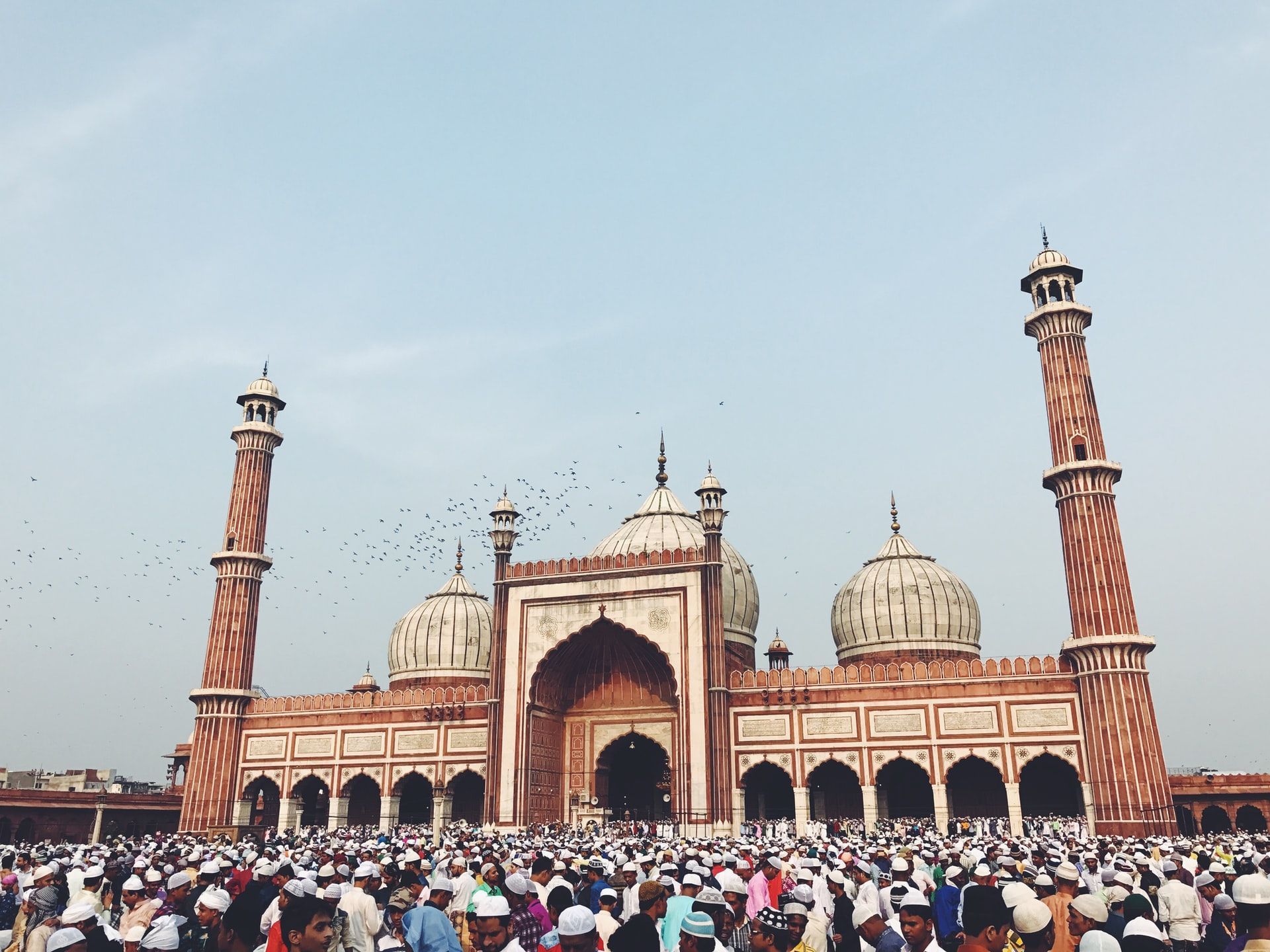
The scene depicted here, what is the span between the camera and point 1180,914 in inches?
321

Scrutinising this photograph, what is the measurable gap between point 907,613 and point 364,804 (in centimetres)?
1851

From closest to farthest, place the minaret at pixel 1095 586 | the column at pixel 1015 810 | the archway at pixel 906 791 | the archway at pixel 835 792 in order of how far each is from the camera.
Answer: the minaret at pixel 1095 586 < the column at pixel 1015 810 < the archway at pixel 835 792 < the archway at pixel 906 791

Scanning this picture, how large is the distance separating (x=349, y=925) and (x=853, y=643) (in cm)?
2741

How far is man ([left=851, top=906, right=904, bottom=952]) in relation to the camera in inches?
197

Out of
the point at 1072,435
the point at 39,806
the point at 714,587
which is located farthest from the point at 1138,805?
the point at 39,806

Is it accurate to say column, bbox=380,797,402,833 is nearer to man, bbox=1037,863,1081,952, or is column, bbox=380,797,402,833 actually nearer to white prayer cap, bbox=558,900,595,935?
man, bbox=1037,863,1081,952

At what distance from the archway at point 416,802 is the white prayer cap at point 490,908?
2814cm

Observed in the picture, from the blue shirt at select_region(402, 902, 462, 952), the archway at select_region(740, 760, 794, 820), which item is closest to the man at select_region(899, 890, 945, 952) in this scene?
the blue shirt at select_region(402, 902, 462, 952)

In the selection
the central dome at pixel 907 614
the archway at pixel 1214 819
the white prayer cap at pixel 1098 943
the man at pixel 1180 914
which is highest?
the central dome at pixel 907 614

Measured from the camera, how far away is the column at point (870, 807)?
25.2m

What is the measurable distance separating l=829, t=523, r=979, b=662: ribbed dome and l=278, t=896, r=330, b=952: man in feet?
95.2

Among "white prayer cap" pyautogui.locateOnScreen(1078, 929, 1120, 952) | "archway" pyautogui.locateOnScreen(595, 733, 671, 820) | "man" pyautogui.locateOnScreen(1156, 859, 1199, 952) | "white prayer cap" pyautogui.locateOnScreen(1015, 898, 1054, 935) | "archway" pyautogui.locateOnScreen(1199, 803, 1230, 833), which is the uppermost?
"archway" pyautogui.locateOnScreen(595, 733, 671, 820)

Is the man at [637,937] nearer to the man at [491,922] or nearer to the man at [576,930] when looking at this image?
the man at [576,930]

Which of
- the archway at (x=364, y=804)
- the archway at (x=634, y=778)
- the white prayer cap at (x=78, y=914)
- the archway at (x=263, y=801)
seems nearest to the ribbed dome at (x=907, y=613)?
the archway at (x=634, y=778)
